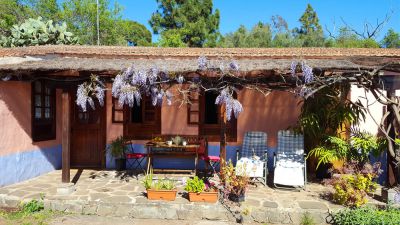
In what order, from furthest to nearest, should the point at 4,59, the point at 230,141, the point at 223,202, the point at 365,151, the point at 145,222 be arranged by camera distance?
1. the point at 230,141
2. the point at 4,59
3. the point at 365,151
4. the point at 223,202
5. the point at 145,222

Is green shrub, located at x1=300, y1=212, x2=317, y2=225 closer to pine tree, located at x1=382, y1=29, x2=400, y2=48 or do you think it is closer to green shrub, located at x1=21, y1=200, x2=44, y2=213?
green shrub, located at x1=21, y1=200, x2=44, y2=213

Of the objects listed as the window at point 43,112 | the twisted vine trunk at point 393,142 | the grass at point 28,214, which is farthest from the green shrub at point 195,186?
the window at point 43,112

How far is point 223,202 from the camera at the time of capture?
207 inches

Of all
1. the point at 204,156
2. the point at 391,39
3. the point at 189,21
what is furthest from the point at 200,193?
the point at 391,39

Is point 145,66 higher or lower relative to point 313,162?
higher

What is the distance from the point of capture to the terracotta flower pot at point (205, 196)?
17.0 feet

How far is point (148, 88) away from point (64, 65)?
1.53 m

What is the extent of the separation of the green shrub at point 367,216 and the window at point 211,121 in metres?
3.37

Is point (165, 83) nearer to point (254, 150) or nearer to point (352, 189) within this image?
point (254, 150)

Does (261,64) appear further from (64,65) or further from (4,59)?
(4,59)

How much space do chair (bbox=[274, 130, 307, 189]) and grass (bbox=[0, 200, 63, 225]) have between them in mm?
4072

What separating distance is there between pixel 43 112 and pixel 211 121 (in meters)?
4.03

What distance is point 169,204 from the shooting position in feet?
16.7

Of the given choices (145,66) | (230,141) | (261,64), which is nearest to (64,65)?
(145,66)
